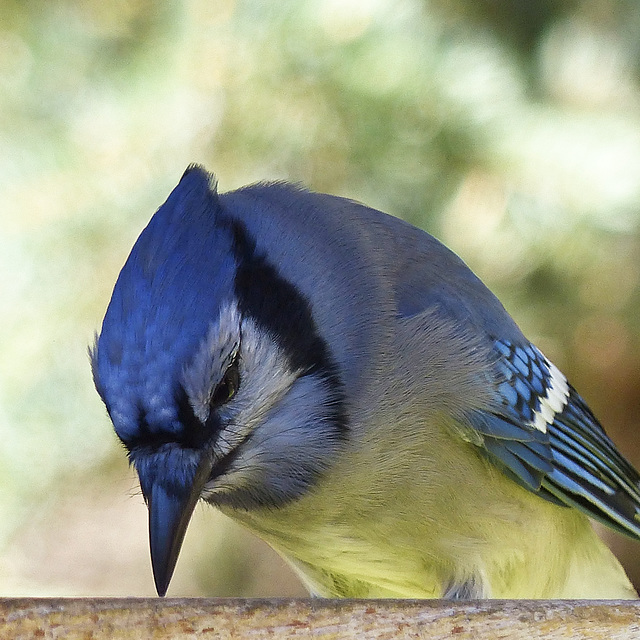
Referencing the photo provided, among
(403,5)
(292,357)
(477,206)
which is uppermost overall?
(403,5)

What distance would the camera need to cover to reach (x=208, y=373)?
0.85 m

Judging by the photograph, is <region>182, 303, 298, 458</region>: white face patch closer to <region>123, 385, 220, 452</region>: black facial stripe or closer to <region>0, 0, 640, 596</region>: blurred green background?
<region>123, 385, 220, 452</region>: black facial stripe

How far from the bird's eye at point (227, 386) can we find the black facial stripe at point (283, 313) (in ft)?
0.19

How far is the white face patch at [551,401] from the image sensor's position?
1307 mm

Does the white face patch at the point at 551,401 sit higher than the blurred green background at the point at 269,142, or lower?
lower

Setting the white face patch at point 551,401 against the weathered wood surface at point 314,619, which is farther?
the white face patch at point 551,401

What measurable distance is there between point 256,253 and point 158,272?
5.7 inches

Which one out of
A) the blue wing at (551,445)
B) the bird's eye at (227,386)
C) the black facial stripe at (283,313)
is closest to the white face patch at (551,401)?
the blue wing at (551,445)

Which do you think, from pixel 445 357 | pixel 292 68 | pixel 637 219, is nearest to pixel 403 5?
pixel 292 68

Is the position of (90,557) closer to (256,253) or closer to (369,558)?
(369,558)

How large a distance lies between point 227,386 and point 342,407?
171 mm

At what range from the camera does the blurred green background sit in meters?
1.75

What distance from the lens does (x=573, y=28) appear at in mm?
1982

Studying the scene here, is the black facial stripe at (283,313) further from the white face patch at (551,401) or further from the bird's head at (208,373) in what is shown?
the white face patch at (551,401)
